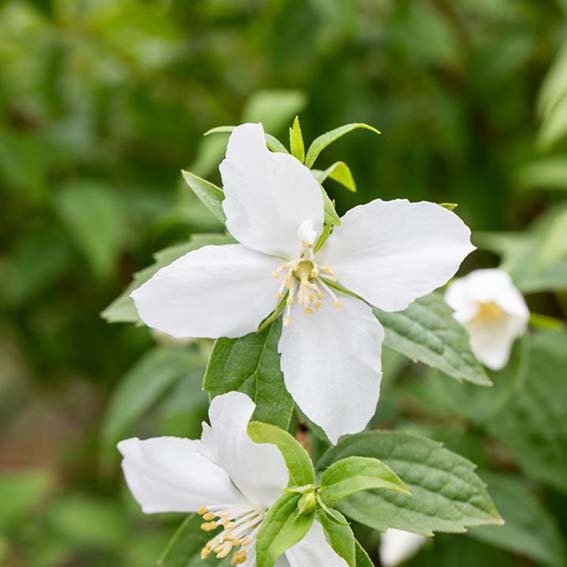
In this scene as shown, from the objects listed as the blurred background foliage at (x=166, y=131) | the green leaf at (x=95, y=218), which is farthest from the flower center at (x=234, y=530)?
the green leaf at (x=95, y=218)

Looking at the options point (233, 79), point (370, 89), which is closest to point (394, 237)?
point (370, 89)

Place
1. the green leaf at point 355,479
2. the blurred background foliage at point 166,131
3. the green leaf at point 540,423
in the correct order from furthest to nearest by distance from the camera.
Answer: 1. the blurred background foliage at point 166,131
2. the green leaf at point 540,423
3. the green leaf at point 355,479

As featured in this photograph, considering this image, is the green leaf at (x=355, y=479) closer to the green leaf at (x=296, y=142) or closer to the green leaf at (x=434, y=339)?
the green leaf at (x=434, y=339)

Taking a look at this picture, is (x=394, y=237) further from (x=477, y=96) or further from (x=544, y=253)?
(x=477, y=96)

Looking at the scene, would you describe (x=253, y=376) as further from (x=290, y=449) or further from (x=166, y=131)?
(x=166, y=131)

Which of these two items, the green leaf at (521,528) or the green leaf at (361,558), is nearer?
the green leaf at (361,558)
